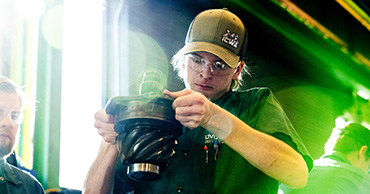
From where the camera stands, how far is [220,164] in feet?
4.27

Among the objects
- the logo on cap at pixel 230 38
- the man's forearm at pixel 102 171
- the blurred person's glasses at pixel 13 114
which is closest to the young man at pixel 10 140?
the blurred person's glasses at pixel 13 114

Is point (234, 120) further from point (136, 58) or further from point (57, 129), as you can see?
point (136, 58)

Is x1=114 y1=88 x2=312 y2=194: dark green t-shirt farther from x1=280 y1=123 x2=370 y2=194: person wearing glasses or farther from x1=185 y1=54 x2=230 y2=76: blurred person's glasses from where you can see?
x1=280 y1=123 x2=370 y2=194: person wearing glasses

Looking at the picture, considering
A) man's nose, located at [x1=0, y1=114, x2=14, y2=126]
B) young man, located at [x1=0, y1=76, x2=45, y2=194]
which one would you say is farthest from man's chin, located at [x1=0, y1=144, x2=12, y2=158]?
man's nose, located at [x1=0, y1=114, x2=14, y2=126]

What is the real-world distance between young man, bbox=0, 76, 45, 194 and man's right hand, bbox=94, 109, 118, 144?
1225mm

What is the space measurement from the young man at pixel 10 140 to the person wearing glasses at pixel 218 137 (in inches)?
38.2

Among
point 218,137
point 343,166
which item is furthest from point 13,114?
point 343,166

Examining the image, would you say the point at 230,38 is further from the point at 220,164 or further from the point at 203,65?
the point at 220,164

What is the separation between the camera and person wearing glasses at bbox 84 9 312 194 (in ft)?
3.66

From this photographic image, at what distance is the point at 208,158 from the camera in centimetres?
132

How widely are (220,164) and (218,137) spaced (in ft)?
0.65

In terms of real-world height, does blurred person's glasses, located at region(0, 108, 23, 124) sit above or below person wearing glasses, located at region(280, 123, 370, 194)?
above

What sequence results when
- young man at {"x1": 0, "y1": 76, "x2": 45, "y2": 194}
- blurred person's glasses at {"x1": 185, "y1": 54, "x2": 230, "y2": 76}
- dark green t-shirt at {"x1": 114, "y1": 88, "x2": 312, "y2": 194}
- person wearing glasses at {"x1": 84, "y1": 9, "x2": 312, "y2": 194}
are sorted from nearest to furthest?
person wearing glasses at {"x1": 84, "y1": 9, "x2": 312, "y2": 194} → dark green t-shirt at {"x1": 114, "y1": 88, "x2": 312, "y2": 194} → blurred person's glasses at {"x1": 185, "y1": 54, "x2": 230, "y2": 76} → young man at {"x1": 0, "y1": 76, "x2": 45, "y2": 194}

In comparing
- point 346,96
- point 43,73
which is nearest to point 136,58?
point 43,73
